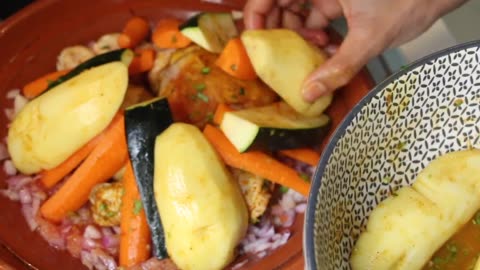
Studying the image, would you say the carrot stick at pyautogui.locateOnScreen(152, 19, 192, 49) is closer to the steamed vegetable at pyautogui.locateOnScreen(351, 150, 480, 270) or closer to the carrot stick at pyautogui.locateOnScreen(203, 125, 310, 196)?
the carrot stick at pyautogui.locateOnScreen(203, 125, 310, 196)

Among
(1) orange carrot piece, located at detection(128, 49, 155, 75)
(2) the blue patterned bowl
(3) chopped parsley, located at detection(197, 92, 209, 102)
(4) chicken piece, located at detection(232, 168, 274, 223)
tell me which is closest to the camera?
(2) the blue patterned bowl

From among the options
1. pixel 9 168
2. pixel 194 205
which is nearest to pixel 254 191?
pixel 194 205

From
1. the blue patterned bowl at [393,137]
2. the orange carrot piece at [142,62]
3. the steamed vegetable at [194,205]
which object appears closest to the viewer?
the blue patterned bowl at [393,137]

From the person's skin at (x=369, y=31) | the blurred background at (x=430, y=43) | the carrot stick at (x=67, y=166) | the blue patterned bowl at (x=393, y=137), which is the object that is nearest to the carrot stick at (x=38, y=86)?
the carrot stick at (x=67, y=166)

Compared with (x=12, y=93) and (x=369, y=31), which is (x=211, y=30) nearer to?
(x=369, y=31)

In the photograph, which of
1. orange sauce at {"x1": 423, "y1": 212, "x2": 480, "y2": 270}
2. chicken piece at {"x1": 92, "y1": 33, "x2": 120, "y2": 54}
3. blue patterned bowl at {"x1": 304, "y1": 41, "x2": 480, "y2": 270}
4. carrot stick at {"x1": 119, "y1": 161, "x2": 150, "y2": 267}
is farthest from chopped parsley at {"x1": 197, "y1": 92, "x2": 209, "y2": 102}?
orange sauce at {"x1": 423, "y1": 212, "x2": 480, "y2": 270}

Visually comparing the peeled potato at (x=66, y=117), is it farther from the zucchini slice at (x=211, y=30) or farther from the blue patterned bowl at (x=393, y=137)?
the blue patterned bowl at (x=393, y=137)

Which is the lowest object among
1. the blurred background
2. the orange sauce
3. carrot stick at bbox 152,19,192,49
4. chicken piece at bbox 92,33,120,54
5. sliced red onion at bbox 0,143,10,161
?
the blurred background
